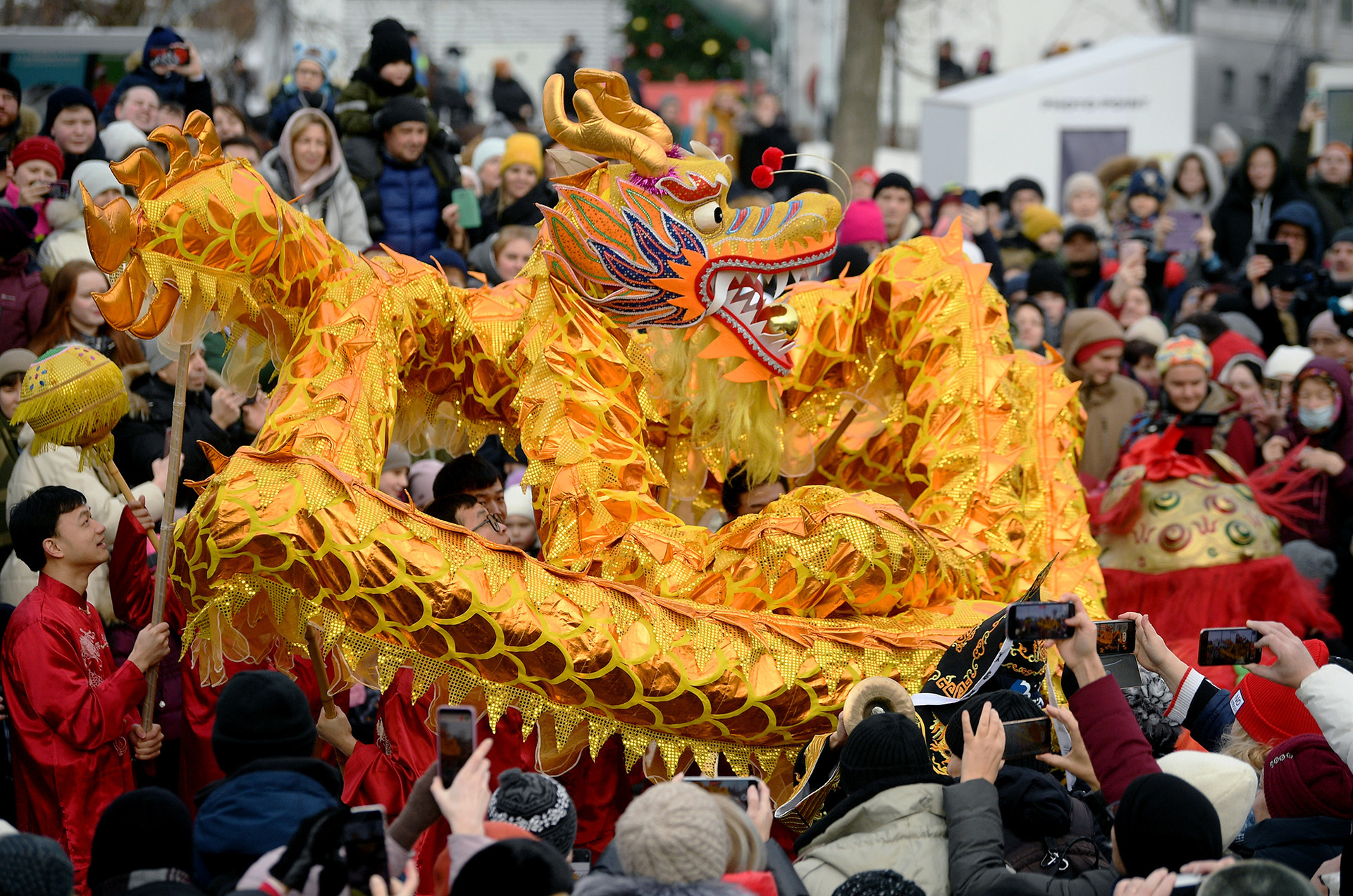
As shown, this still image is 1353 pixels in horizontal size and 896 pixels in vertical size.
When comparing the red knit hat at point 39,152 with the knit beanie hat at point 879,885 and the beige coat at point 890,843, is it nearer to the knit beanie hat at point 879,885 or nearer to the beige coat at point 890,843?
the beige coat at point 890,843

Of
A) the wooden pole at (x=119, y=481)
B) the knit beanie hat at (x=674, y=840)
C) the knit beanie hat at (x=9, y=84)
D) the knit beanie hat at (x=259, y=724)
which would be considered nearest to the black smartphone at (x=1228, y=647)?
the knit beanie hat at (x=674, y=840)

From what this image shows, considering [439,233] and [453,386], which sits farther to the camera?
[439,233]

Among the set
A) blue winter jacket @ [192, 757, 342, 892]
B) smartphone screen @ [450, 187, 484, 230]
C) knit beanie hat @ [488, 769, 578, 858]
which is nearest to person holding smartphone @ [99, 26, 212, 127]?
smartphone screen @ [450, 187, 484, 230]

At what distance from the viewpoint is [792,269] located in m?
3.66

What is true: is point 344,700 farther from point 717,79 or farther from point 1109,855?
point 717,79

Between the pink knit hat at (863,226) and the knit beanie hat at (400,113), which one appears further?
the pink knit hat at (863,226)

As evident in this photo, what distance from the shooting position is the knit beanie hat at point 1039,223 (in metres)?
8.48

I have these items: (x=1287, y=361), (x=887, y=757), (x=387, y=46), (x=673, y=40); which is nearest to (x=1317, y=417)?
(x=1287, y=361)

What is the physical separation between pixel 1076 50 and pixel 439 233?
10338 mm

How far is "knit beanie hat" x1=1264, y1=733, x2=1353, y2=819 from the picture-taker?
2.81 meters

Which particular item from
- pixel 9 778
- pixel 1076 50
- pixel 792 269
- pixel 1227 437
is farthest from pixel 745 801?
pixel 1076 50

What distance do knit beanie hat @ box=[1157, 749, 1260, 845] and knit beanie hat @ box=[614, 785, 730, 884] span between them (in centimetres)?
90

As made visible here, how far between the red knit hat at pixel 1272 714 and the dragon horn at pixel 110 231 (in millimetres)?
2666

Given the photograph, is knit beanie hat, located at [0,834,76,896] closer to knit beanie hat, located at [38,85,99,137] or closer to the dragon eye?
the dragon eye
